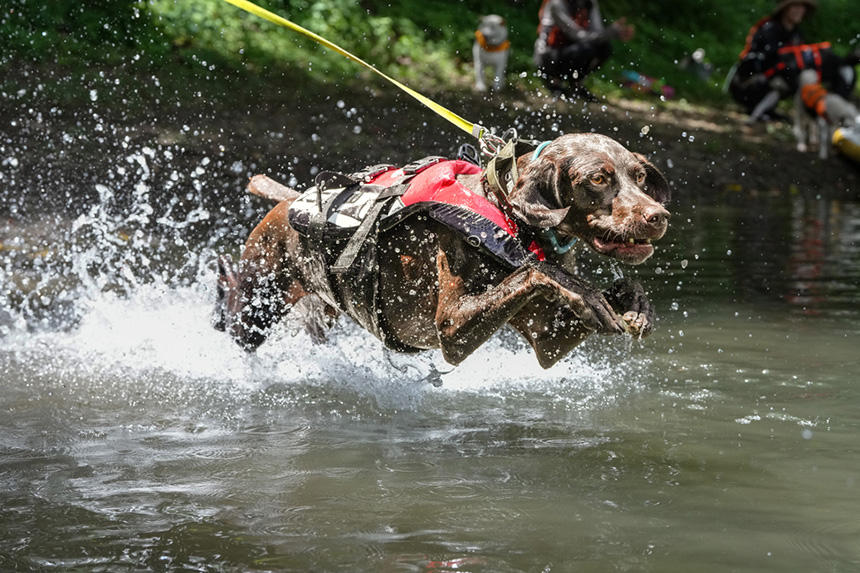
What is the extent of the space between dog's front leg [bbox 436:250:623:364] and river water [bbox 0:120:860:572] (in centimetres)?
48

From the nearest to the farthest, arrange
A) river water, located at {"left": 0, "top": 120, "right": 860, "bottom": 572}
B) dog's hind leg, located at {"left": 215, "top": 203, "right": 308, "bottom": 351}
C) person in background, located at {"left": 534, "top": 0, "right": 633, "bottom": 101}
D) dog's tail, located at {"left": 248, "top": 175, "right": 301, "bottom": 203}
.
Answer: river water, located at {"left": 0, "top": 120, "right": 860, "bottom": 572}, dog's hind leg, located at {"left": 215, "top": 203, "right": 308, "bottom": 351}, dog's tail, located at {"left": 248, "top": 175, "right": 301, "bottom": 203}, person in background, located at {"left": 534, "top": 0, "right": 633, "bottom": 101}

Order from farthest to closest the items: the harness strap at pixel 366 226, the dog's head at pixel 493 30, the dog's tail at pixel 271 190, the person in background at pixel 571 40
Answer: the dog's head at pixel 493 30
the person in background at pixel 571 40
the dog's tail at pixel 271 190
the harness strap at pixel 366 226

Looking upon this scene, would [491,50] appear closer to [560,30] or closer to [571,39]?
[560,30]

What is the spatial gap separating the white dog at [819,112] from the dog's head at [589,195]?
502 inches

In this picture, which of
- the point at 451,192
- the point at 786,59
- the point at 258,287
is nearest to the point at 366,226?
the point at 451,192

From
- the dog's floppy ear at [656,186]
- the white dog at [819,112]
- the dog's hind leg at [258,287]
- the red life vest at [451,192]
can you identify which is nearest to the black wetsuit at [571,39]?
the white dog at [819,112]

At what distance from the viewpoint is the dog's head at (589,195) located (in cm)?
388

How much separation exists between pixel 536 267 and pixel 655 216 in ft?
1.42

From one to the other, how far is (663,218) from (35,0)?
12200 mm

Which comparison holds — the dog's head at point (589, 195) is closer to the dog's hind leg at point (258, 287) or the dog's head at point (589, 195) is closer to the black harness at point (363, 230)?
the black harness at point (363, 230)

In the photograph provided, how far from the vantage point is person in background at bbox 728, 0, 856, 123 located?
16.1 m

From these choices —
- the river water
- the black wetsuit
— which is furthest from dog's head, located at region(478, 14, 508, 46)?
the river water

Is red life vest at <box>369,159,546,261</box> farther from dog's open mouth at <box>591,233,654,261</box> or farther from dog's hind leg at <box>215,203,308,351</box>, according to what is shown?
dog's hind leg at <box>215,203,308,351</box>

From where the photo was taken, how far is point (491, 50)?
49.9 ft
